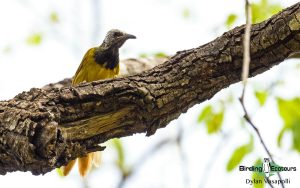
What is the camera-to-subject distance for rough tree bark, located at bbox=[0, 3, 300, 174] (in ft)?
10.6

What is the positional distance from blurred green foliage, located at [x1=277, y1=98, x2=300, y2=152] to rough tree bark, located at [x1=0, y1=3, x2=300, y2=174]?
0.66 meters

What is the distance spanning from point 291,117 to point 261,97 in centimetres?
66

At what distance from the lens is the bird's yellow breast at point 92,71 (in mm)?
6246

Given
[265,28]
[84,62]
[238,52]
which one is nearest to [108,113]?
[238,52]

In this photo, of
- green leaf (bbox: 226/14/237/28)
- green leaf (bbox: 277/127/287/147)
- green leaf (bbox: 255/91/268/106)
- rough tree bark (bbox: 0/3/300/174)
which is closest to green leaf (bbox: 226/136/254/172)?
green leaf (bbox: 277/127/287/147)

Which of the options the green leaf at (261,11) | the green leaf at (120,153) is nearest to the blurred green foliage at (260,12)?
the green leaf at (261,11)

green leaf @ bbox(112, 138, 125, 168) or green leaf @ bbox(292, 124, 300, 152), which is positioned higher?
green leaf @ bbox(112, 138, 125, 168)

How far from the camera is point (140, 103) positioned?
369cm

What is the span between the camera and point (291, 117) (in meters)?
4.37

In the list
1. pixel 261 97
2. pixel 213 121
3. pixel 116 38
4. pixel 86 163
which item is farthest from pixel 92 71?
pixel 261 97

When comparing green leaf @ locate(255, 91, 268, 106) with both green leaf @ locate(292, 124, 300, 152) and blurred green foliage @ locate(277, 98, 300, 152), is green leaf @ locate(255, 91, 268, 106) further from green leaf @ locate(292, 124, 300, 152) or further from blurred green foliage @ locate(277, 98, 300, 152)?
green leaf @ locate(292, 124, 300, 152)

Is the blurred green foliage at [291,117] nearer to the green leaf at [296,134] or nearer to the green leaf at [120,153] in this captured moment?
the green leaf at [296,134]

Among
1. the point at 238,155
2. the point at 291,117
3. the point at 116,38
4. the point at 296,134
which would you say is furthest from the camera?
the point at 116,38

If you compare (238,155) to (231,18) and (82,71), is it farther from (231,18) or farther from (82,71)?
(82,71)
